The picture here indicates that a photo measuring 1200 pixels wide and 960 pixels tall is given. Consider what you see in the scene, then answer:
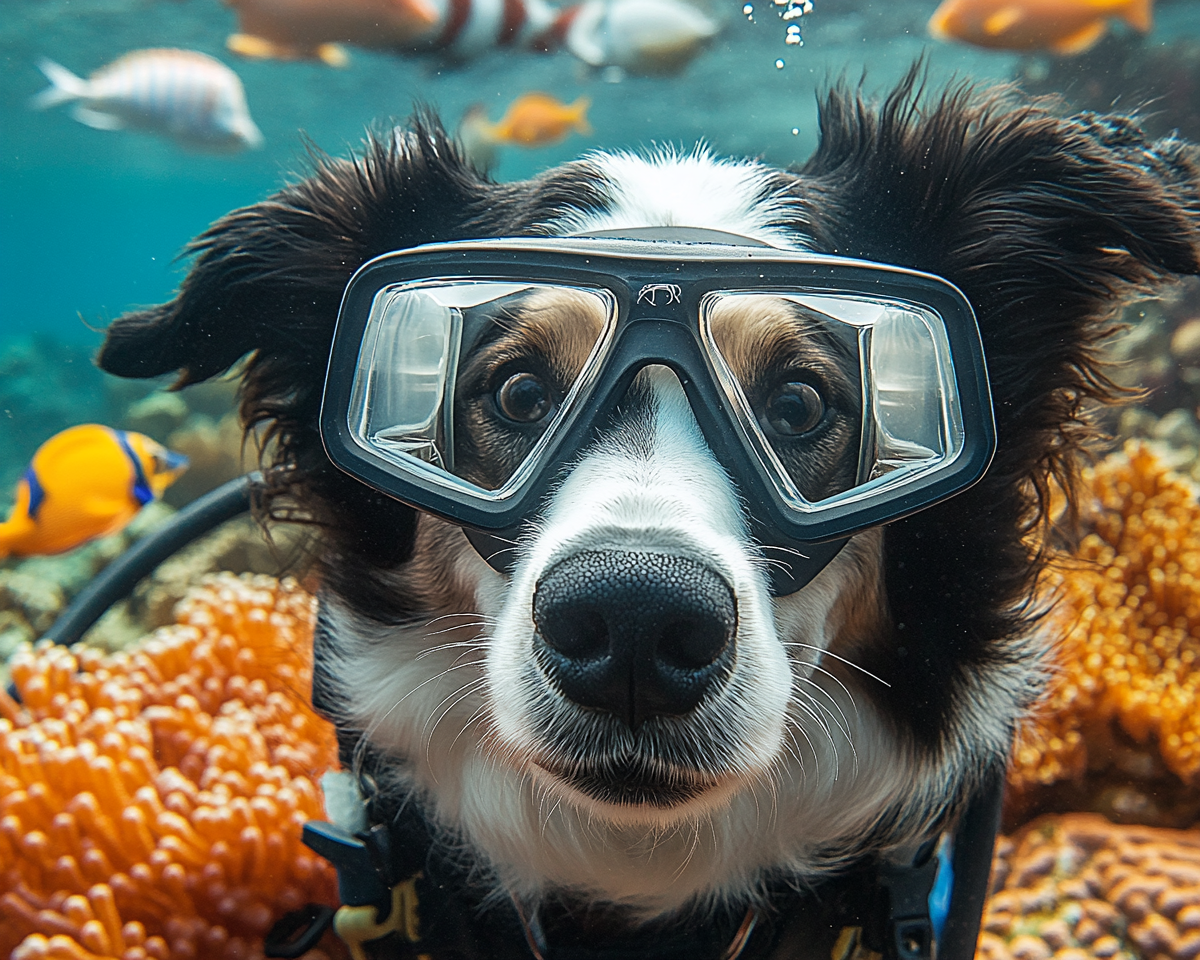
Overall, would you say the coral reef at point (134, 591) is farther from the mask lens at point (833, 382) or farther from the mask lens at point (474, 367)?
the mask lens at point (833, 382)

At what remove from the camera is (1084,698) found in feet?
8.30

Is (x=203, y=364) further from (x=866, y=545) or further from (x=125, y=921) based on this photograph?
(x=866, y=545)

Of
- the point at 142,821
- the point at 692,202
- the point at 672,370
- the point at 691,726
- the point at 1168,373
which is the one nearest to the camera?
the point at 691,726

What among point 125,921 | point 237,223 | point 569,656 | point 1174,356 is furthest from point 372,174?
point 1174,356

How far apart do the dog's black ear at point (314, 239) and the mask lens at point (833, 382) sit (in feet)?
2.41

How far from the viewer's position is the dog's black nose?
1.03 m

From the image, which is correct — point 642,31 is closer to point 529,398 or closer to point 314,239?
point 314,239

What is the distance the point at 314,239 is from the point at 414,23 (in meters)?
3.64

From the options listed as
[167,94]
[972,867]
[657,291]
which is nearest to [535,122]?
[167,94]

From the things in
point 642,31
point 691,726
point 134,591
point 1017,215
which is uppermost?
point 642,31

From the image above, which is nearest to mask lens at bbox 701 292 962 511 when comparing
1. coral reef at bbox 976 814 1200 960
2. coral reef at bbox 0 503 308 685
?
coral reef at bbox 976 814 1200 960

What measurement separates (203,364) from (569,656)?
116 cm

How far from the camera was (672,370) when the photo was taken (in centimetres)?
130

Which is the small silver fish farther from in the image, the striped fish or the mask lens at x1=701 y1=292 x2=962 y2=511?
the mask lens at x1=701 y1=292 x2=962 y2=511
